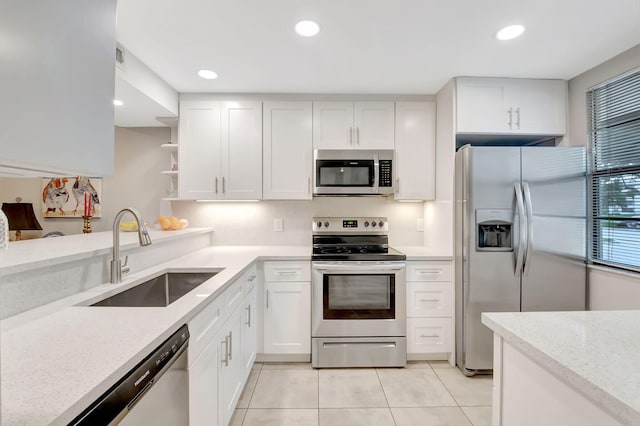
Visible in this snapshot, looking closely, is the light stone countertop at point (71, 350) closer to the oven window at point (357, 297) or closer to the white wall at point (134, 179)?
the oven window at point (357, 297)

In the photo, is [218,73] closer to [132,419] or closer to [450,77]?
[450,77]

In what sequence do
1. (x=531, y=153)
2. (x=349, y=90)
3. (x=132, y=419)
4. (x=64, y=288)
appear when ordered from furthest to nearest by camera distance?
1. (x=349, y=90)
2. (x=531, y=153)
3. (x=64, y=288)
4. (x=132, y=419)

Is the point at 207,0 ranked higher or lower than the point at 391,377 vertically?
higher

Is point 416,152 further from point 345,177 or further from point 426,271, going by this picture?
point 426,271

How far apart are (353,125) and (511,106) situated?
134 centimetres

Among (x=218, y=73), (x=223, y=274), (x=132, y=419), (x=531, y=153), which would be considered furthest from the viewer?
(x=218, y=73)

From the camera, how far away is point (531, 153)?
2242 millimetres

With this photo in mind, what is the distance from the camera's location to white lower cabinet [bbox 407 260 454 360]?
252 centimetres

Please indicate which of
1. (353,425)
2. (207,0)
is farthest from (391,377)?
(207,0)

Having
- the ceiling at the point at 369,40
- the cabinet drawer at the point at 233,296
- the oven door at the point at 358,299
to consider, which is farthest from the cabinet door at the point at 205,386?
the ceiling at the point at 369,40

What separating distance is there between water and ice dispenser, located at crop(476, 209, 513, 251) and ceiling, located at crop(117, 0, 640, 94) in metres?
1.15

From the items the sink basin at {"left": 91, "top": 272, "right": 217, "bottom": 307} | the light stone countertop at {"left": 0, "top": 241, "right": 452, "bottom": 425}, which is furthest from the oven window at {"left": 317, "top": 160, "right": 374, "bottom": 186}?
the light stone countertop at {"left": 0, "top": 241, "right": 452, "bottom": 425}

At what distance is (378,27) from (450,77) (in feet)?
3.27

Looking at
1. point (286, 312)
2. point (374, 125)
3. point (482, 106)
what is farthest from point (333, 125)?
point (286, 312)
